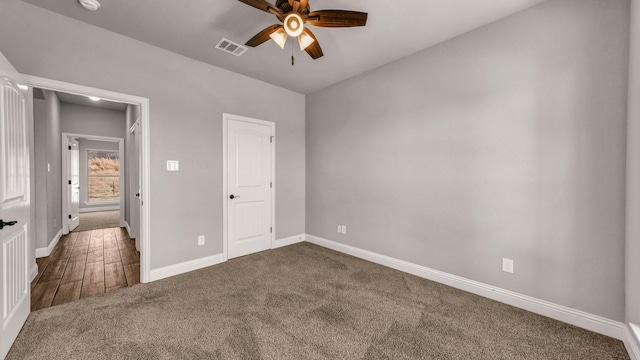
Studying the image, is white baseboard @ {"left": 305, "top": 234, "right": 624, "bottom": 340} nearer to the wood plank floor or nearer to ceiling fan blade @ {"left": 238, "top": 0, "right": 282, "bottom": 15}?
ceiling fan blade @ {"left": 238, "top": 0, "right": 282, "bottom": 15}

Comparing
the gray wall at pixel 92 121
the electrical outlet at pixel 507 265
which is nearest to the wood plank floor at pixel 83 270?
the gray wall at pixel 92 121

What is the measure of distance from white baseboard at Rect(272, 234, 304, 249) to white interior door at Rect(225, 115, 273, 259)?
15cm

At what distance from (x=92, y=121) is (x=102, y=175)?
3.80 meters

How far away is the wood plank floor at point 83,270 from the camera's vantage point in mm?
2613

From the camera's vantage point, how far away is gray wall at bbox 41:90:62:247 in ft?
13.1

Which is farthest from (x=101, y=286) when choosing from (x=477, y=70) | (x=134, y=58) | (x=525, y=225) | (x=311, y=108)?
(x=477, y=70)

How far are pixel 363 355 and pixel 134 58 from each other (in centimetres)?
370

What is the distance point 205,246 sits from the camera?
341 centimetres

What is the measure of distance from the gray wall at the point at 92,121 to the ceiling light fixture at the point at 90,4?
4.57m

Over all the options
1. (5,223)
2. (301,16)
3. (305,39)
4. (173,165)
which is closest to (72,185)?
(173,165)

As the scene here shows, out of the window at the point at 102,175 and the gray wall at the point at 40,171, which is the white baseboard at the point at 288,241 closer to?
the gray wall at the point at 40,171

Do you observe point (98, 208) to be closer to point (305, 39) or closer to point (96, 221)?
point (96, 221)

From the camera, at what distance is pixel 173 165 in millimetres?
3117

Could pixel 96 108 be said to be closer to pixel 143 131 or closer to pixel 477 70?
pixel 143 131
